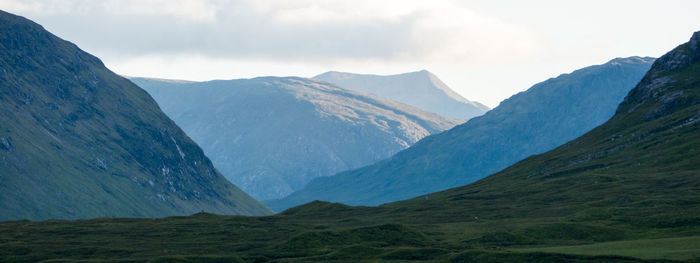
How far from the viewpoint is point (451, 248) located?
5679 inches

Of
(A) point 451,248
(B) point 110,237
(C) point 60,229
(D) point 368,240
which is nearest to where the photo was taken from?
(A) point 451,248

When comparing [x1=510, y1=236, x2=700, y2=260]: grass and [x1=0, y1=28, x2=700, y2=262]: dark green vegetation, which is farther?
[x1=0, y1=28, x2=700, y2=262]: dark green vegetation

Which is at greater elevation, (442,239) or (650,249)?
(650,249)

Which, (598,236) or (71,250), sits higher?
(598,236)

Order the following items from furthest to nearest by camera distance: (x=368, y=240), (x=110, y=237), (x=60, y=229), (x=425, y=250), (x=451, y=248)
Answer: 1. (x=60, y=229)
2. (x=110, y=237)
3. (x=368, y=240)
4. (x=451, y=248)
5. (x=425, y=250)

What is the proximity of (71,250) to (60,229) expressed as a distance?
147ft

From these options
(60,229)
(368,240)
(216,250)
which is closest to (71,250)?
(216,250)

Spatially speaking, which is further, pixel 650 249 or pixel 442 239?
pixel 442 239

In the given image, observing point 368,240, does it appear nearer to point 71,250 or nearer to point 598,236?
point 598,236

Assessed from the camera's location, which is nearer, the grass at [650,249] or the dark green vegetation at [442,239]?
the grass at [650,249]

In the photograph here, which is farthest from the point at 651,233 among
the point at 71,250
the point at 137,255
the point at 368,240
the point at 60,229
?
the point at 60,229

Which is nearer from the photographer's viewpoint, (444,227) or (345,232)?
(345,232)

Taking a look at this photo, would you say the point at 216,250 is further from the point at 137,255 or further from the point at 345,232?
the point at 345,232

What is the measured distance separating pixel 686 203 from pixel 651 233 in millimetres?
30442
